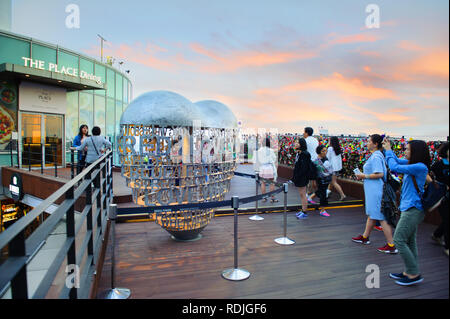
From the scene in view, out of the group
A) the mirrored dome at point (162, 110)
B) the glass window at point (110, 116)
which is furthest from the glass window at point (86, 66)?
the mirrored dome at point (162, 110)

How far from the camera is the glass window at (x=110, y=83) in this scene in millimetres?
18969

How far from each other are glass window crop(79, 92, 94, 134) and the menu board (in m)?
3.61

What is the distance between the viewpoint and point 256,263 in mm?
3826

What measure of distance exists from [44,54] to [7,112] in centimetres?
355

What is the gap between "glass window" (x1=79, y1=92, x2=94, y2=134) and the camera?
1659cm

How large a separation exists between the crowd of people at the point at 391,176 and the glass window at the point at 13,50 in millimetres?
12774

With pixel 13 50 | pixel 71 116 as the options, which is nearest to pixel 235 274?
pixel 13 50

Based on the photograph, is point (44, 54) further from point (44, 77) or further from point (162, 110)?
point (162, 110)

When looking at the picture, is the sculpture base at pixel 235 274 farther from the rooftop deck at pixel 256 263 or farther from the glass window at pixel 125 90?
the glass window at pixel 125 90

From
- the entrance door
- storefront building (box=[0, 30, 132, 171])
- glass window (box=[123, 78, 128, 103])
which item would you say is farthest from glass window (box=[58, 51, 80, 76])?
glass window (box=[123, 78, 128, 103])

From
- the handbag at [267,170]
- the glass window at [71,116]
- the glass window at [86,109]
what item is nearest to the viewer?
the handbag at [267,170]

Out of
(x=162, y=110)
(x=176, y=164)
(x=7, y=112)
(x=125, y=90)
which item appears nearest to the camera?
(x=176, y=164)

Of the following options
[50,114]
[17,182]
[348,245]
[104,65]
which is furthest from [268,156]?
[104,65]
